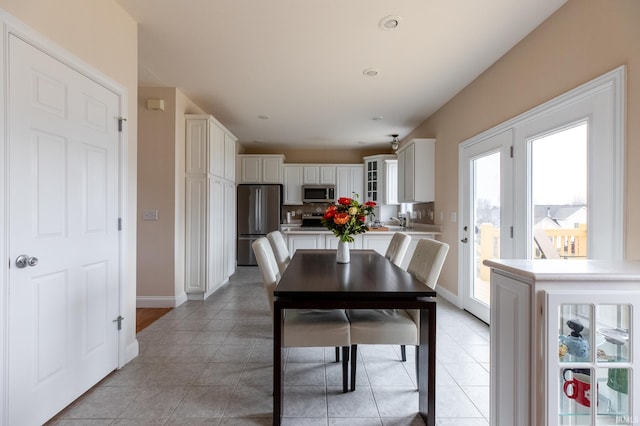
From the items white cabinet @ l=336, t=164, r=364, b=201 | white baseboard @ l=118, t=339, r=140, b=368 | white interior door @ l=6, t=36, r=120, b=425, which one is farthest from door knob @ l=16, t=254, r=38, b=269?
white cabinet @ l=336, t=164, r=364, b=201

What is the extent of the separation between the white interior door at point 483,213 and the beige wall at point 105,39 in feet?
10.5

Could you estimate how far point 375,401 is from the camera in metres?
1.81

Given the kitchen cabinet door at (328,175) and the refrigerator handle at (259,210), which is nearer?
the refrigerator handle at (259,210)

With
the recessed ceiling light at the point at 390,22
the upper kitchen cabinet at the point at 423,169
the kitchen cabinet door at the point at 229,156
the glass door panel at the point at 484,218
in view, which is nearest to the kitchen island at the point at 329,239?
the upper kitchen cabinet at the point at 423,169

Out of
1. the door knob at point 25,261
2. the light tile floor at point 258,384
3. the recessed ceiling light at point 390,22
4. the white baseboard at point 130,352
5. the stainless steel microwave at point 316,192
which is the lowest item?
the light tile floor at point 258,384

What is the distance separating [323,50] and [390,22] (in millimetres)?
647

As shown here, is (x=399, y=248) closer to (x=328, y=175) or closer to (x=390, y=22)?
(x=390, y=22)

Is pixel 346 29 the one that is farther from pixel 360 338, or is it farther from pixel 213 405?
pixel 213 405

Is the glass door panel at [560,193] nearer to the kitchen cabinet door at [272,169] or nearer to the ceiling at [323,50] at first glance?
the ceiling at [323,50]

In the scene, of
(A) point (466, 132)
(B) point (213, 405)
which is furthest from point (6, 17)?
(A) point (466, 132)

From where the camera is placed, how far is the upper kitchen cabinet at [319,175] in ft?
21.1

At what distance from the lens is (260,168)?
20.4 feet

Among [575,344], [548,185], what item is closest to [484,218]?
[548,185]

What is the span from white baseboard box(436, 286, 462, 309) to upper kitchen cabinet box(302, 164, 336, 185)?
3287 mm
